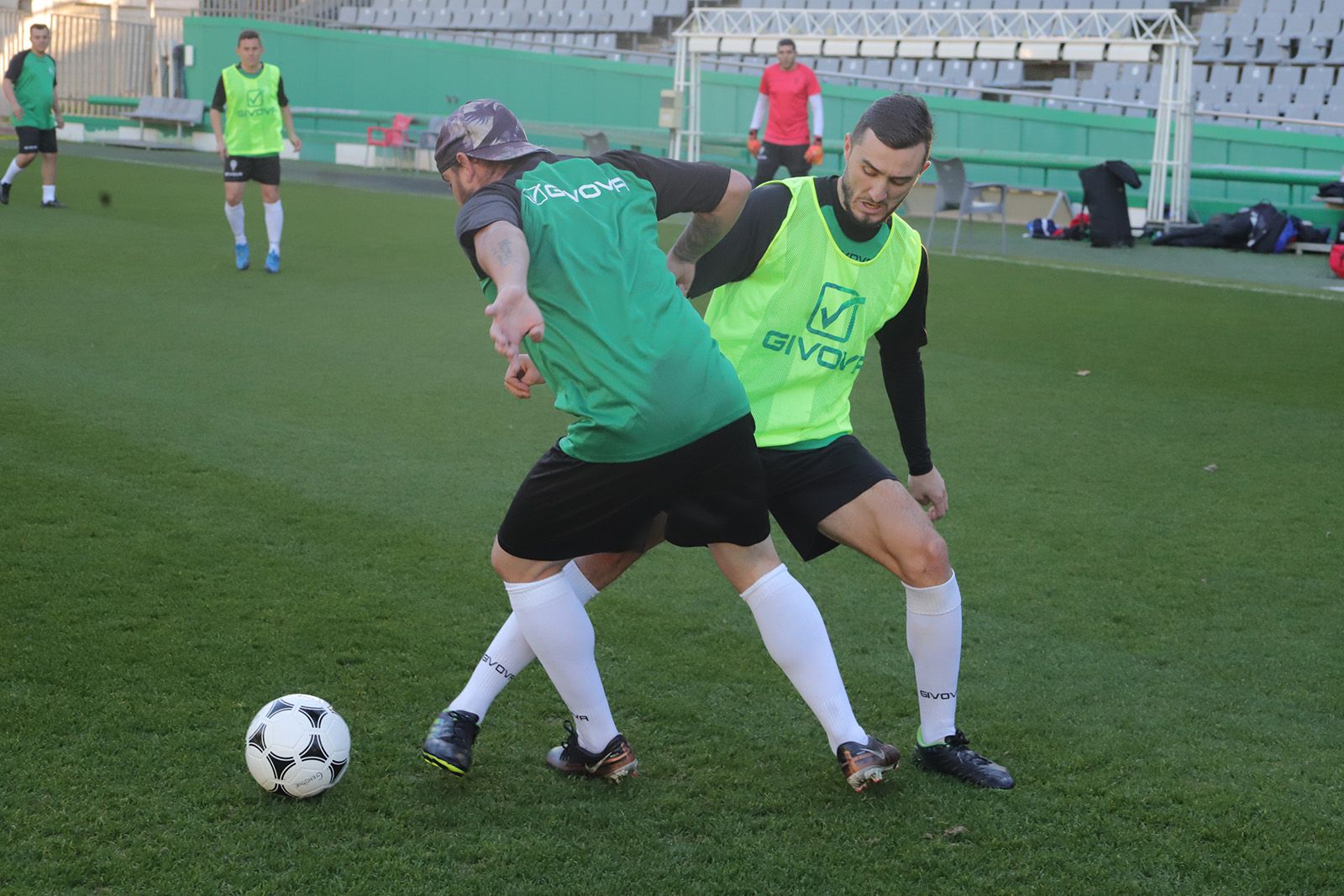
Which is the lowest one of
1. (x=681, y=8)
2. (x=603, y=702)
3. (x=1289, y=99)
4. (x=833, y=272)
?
(x=603, y=702)

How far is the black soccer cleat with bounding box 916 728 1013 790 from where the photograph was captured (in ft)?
10.6

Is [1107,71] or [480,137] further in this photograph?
[1107,71]

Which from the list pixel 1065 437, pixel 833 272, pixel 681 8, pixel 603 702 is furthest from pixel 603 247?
pixel 681 8

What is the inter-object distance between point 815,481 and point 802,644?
39 centimetres

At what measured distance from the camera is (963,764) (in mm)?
3260

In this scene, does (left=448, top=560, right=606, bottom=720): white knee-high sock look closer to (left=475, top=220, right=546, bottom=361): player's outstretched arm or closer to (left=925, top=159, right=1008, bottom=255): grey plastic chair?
(left=475, top=220, right=546, bottom=361): player's outstretched arm

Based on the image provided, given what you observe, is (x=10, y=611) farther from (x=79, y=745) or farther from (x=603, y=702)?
(x=603, y=702)

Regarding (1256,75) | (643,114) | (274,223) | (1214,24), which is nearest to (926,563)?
(274,223)

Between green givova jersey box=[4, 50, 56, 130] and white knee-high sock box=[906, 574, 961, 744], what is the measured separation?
15.7 m

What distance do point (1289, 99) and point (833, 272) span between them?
24.0m

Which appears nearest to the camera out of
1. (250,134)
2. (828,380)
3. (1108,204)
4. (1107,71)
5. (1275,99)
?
(828,380)

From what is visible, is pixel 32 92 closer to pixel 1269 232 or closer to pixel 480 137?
pixel 1269 232

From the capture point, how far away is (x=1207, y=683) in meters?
3.95

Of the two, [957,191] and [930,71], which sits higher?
[930,71]
